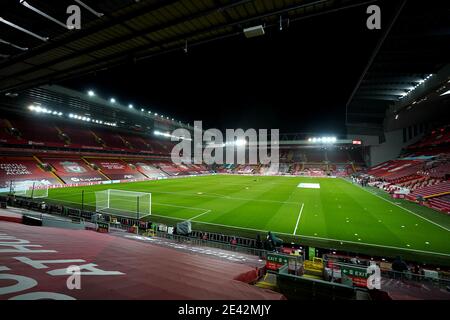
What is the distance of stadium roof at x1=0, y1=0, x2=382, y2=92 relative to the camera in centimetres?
552

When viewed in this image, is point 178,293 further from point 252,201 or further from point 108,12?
point 252,201

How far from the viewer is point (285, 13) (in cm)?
560

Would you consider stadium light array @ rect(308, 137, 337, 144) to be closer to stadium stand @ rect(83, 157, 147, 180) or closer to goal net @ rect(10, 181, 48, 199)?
stadium stand @ rect(83, 157, 147, 180)

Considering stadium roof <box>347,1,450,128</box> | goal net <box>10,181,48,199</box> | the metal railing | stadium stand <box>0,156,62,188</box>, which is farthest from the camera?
stadium stand <box>0,156,62,188</box>

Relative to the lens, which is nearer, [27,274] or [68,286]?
[68,286]

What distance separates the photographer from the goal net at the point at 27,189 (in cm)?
2608

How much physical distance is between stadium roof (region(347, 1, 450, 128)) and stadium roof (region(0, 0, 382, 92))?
1872 centimetres

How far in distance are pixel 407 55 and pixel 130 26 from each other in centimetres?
3194

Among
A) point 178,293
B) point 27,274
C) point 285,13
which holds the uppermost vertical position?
point 285,13

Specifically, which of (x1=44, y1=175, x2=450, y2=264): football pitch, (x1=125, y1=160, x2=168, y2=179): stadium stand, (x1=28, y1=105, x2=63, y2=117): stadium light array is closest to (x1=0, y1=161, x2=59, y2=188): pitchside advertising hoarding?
(x1=28, y1=105, x2=63, y2=117): stadium light array

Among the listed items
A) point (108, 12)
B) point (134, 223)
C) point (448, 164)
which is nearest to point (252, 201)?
point (134, 223)

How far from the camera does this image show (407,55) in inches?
1013

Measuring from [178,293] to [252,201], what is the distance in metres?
22.3

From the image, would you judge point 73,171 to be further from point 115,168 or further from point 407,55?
point 407,55
